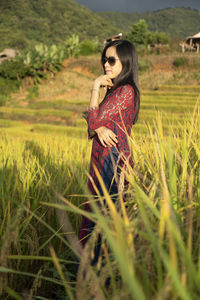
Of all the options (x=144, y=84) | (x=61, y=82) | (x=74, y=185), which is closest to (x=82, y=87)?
(x=61, y=82)

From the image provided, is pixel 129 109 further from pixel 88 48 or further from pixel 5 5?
pixel 5 5

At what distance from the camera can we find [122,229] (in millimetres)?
591

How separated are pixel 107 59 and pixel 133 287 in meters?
1.27

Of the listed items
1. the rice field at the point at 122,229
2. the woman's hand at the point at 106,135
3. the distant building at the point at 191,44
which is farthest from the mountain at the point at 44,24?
the woman's hand at the point at 106,135

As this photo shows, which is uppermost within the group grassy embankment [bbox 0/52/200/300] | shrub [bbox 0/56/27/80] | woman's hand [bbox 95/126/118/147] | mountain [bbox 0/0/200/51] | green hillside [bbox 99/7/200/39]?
green hillside [bbox 99/7/200/39]

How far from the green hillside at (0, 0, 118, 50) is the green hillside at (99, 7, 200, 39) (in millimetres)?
47625

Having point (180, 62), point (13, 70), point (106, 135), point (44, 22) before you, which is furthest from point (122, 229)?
point (44, 22)

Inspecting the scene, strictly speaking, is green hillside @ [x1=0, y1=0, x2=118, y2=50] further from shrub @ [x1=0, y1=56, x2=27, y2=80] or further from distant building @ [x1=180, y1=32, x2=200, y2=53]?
distant building @ [x1=180, y1=32, x2=200, y2=53]

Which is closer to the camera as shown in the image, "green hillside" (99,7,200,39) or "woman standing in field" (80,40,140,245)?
"woman standing in field" (80,40,140,245)

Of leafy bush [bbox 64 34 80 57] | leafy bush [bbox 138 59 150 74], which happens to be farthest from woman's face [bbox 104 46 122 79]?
leafy bush [bbox 64 34 80 57]

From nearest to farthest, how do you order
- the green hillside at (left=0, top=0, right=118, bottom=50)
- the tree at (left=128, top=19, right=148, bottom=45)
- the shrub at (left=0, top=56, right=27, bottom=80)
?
the shrub at (left=0, top=56, right=27, bottom=80) → the tree at (left=128, top=19, right=148, bottom=45) → the green hillside at (left=0, top=0, right=118, bottom=50)

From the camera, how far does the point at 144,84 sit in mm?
17969

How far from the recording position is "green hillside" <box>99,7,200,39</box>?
379 ft

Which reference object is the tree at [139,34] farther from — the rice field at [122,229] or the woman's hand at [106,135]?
the woman's hand at [106,135]
